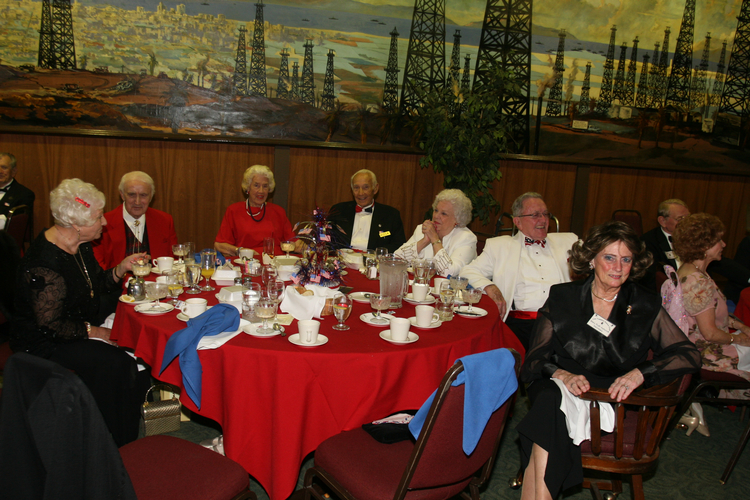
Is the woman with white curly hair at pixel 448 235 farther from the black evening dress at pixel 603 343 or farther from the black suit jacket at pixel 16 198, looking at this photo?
the black suit jacket at pixel 16 198

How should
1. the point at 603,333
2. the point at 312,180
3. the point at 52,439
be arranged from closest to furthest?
1. the point at 52,439
2. the point at 603,333
3. the point at 312,180

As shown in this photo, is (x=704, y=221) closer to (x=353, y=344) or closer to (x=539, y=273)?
(x=539, y=273)

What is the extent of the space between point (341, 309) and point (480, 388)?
3.09 ft

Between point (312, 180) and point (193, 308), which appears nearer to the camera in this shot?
point (193, 308)

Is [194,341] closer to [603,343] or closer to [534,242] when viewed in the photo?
[603,343]

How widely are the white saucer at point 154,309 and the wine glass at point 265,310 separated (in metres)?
0.56

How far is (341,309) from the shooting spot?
2516mm

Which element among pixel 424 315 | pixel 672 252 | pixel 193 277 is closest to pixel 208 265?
pixel 193 277

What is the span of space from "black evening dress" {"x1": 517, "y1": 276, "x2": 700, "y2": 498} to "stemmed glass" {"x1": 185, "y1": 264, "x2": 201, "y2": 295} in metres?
1.87

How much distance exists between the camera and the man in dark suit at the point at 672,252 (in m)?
5.02

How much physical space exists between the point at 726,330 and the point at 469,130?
3.79 meters

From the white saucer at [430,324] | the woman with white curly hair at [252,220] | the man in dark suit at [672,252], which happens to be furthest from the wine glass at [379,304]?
the man in dark suit at [672,252]

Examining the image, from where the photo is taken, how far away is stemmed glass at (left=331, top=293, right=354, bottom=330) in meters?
2.52

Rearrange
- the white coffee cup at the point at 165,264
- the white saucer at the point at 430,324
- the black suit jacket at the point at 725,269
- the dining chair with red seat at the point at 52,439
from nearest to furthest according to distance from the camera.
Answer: the dining chair with red seat at the point at 52,439 → the white saucer at the point at 430,324 → the white coffee cup at the point at 165,264 → the black suit jacket at the point at 725,269
